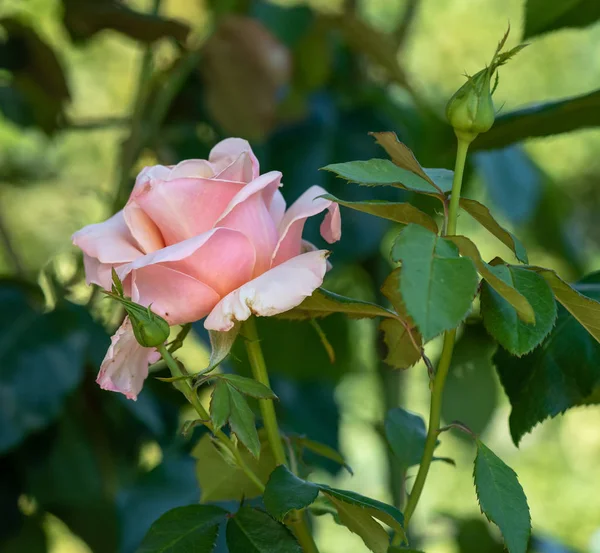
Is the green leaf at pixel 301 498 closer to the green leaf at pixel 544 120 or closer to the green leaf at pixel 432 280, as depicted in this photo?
the green leaf at pixel 432 280

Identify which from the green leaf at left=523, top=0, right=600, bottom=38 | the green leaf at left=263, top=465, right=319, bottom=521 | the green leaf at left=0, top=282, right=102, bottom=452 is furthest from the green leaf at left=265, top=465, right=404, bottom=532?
the green leaf at left=0, top=282, right=102, bottom=452

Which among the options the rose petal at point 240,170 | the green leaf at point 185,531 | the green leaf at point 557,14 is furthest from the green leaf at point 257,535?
the green leaf at point 557,14

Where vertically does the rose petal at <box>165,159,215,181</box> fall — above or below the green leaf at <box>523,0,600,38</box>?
below

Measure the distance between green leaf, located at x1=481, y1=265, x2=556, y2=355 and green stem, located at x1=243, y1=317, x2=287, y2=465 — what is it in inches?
2.8

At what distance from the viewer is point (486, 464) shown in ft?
0.83

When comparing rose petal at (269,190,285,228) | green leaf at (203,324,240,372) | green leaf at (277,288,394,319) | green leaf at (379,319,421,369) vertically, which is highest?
rose petal at (269,190,285,228)

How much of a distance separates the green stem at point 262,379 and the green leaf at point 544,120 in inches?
6.2

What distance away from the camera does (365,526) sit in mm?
250

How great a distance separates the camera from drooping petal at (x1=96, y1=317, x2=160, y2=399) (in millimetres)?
246

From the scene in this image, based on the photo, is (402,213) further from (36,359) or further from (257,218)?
(36,359)

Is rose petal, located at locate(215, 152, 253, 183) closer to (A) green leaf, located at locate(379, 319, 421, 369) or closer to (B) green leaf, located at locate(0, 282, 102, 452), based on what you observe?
(A) green leaf, located at locate(379, 319, 421, 369)

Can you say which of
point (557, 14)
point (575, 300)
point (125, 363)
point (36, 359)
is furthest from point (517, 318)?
point (36, 359)

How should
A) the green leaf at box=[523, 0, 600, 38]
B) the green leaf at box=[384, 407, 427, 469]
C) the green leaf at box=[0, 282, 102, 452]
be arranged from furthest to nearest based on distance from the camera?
the green leaf at box=[0, 282, 102, 452] → the green leaf at box=[523, 0, 600, 38] → the green leaf at box=[384, 407, 427, 469]

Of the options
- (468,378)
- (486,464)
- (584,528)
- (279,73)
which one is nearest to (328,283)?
(279,73)
